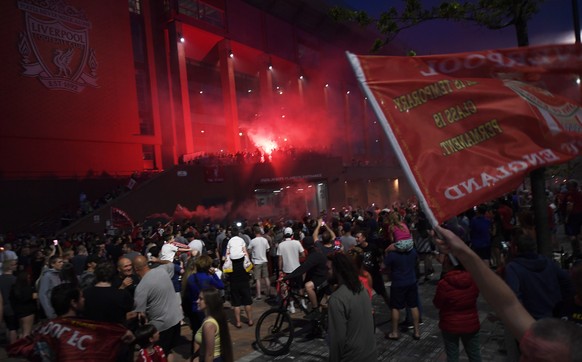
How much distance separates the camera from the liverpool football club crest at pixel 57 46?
893 inches

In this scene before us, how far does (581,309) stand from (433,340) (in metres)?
4.03

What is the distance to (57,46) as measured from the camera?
2383 cm

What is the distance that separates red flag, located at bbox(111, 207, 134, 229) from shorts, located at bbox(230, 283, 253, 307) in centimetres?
1424

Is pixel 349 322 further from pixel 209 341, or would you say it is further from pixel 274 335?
pixel 274 335

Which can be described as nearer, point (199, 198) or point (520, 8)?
point (520, 8)

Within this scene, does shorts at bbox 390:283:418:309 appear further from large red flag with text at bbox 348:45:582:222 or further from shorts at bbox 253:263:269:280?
large red flag with text at bbox 348:45:582:222

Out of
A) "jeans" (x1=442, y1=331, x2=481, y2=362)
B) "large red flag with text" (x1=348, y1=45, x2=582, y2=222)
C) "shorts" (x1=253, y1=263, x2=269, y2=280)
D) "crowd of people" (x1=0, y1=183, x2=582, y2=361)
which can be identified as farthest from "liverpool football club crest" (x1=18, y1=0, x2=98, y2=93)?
"large red flag with text" (x1=348, y1=45, x2=582, y2=222)

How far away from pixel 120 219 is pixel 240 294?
15.1 metres

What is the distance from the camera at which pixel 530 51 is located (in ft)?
9.32

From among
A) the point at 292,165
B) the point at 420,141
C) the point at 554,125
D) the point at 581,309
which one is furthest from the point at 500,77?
the point at 292,165

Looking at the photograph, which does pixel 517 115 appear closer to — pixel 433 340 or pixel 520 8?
pixel 520 8

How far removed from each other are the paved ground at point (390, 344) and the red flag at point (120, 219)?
13.2m

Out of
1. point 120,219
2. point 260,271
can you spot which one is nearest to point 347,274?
point 260,271

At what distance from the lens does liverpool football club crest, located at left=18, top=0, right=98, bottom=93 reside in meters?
22.7
